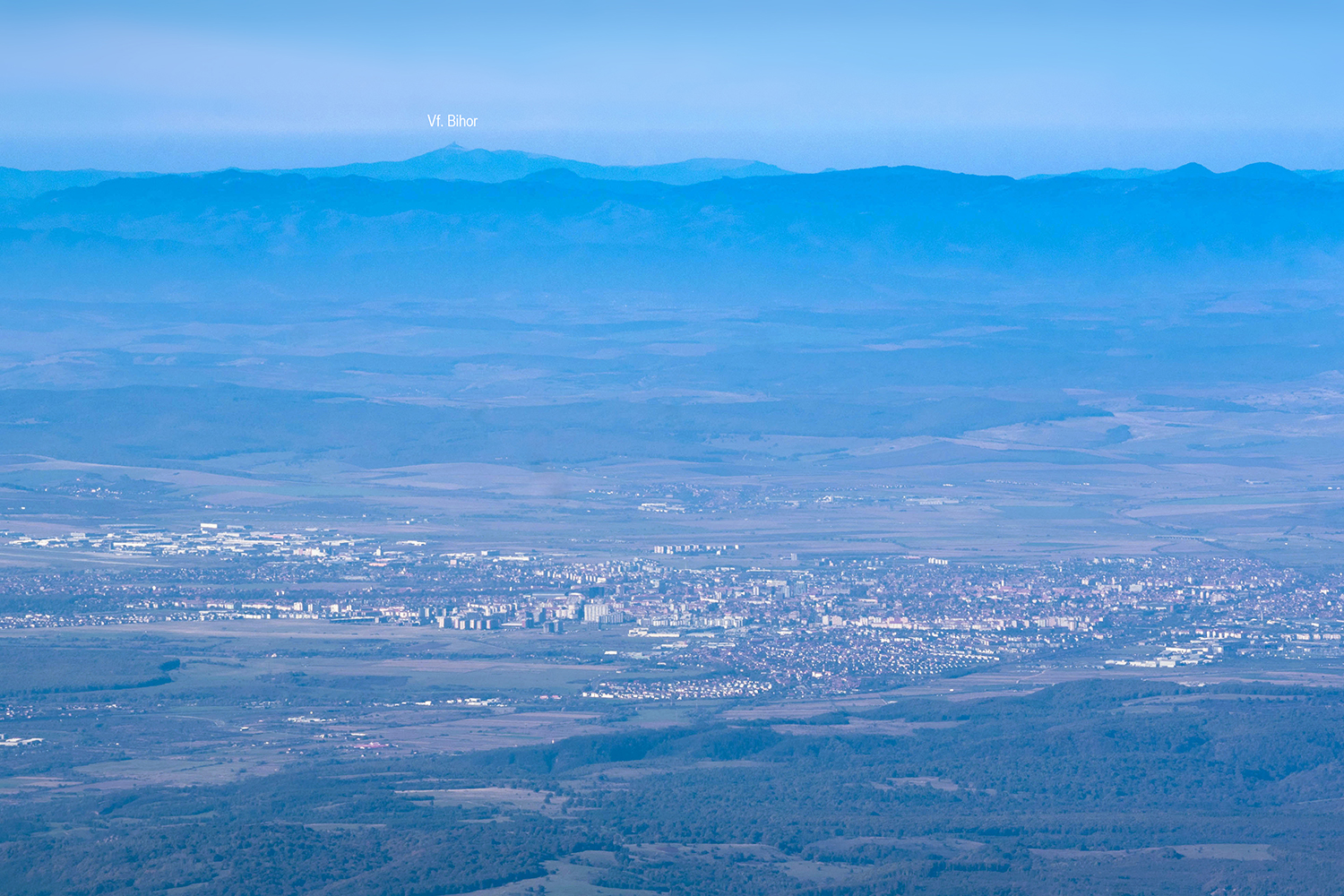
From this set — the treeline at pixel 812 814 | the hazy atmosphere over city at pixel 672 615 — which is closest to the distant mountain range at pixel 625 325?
the hazy atmosphere over city at pixel 672 615

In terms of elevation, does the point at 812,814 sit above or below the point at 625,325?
below

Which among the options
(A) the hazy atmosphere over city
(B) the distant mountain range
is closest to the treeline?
(A) the hazy atmosphere over city

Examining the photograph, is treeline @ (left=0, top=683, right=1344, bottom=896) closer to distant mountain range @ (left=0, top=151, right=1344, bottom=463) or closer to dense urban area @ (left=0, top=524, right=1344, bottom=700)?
dense urban area @ (left=0, top=524, right=1344, bottom=700)

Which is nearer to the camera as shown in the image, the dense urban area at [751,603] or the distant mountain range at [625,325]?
the dense urban area at [751,603]

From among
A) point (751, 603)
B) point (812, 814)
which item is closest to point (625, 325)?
point (751, 603)

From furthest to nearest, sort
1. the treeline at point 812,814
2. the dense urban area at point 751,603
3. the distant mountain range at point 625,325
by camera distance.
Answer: the distant mountain range at point 625,325 < the dense urban area at point 751,603 < the treeline at point 812,814

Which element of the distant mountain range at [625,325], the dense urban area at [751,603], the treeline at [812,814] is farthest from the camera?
the distant mountain range at [625,325]

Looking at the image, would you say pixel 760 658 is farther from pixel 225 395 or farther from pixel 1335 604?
pixel 225 395

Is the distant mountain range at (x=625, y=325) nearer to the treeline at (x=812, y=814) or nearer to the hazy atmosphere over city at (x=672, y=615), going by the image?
the hazy atmosphere over city at (x=672, y=615)

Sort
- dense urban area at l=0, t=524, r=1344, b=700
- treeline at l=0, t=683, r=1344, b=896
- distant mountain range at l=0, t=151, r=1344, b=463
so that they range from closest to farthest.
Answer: treeline at l=0, t=683, r=1344, b=896 → dense urban area at l=0, t=524, r=1344, b=700 → distant mountain range at l=0, t=151, r=1344, b=463

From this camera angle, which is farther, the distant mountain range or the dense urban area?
the distant mountain range

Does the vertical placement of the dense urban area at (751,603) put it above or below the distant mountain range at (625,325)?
below

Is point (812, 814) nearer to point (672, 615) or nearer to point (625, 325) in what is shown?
point (672, 615)
